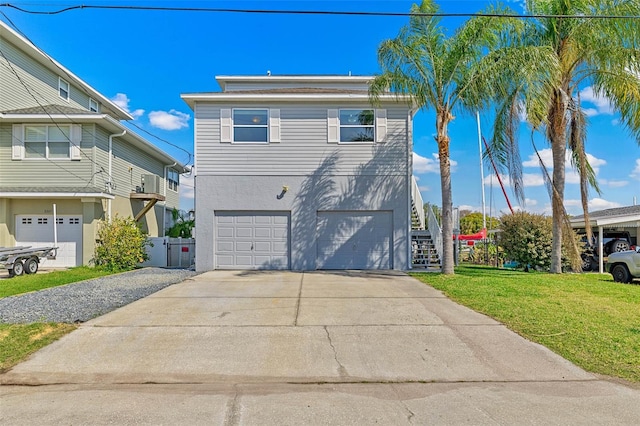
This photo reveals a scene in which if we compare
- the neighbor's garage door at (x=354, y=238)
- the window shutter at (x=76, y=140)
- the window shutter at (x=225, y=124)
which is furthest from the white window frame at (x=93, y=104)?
the neighbor's garage door at (x=354, y=238)

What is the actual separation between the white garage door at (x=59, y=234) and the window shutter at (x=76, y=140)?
2263 mm

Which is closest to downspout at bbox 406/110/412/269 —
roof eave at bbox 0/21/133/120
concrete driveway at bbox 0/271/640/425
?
concrete driveway at bbox 0/271/640/425

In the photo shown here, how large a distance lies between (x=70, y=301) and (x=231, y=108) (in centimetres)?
827

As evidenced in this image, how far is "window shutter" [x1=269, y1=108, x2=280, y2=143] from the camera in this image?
13.9 metres

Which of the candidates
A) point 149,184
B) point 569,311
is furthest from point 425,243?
point 149,184

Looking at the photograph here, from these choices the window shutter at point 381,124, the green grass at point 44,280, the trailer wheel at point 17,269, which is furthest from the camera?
the window shutter at point 381,124

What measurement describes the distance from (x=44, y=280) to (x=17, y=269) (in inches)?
82.0

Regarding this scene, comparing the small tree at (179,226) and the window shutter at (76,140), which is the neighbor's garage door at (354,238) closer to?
the window shutter at (76,140)

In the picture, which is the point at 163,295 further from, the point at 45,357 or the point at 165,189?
the point at 165,189

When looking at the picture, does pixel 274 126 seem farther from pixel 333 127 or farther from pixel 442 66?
pixel 442 66

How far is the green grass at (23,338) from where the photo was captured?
15.7 feet

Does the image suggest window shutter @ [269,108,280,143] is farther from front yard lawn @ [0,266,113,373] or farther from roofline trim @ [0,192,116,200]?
front yard lawn @ [0,266,113,373]

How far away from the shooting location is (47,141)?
47.7 ft

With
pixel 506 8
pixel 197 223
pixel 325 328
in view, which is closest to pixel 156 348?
pixel 325 328
